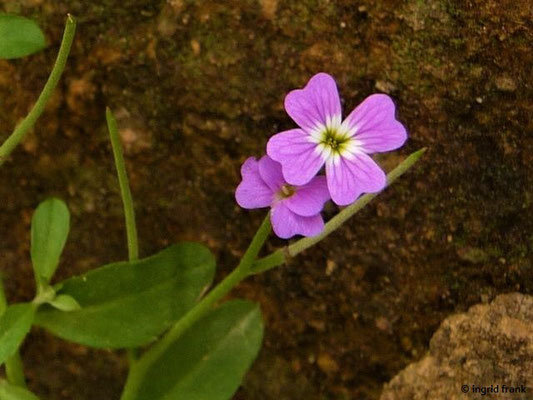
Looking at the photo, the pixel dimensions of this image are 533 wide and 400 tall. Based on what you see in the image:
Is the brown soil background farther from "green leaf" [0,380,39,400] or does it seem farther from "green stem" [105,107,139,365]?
"green leaf" [0,380,39,400]

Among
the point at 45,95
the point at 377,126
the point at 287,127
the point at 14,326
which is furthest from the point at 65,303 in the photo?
the point at 377,126

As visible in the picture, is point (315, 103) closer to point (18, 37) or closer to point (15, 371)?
point (18, 37)

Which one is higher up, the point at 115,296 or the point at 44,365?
the point at 115,296

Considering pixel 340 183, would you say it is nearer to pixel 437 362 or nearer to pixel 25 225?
pixel 437 362

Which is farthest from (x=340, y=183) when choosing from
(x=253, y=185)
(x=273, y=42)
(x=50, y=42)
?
(x=50, y=42)

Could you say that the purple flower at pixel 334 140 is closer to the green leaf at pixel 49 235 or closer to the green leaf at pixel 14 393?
the green leaf at pixel 49 235

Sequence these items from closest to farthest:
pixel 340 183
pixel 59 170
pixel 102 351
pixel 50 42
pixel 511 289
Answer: pixel 340 183
pixel 511 289
pixel 50 42
pixel 59 170
pixel 102 351

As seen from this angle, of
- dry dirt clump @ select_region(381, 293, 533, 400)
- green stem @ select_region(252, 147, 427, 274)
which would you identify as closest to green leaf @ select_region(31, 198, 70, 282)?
green stem @ select_region(252, 147, 427, 274)
